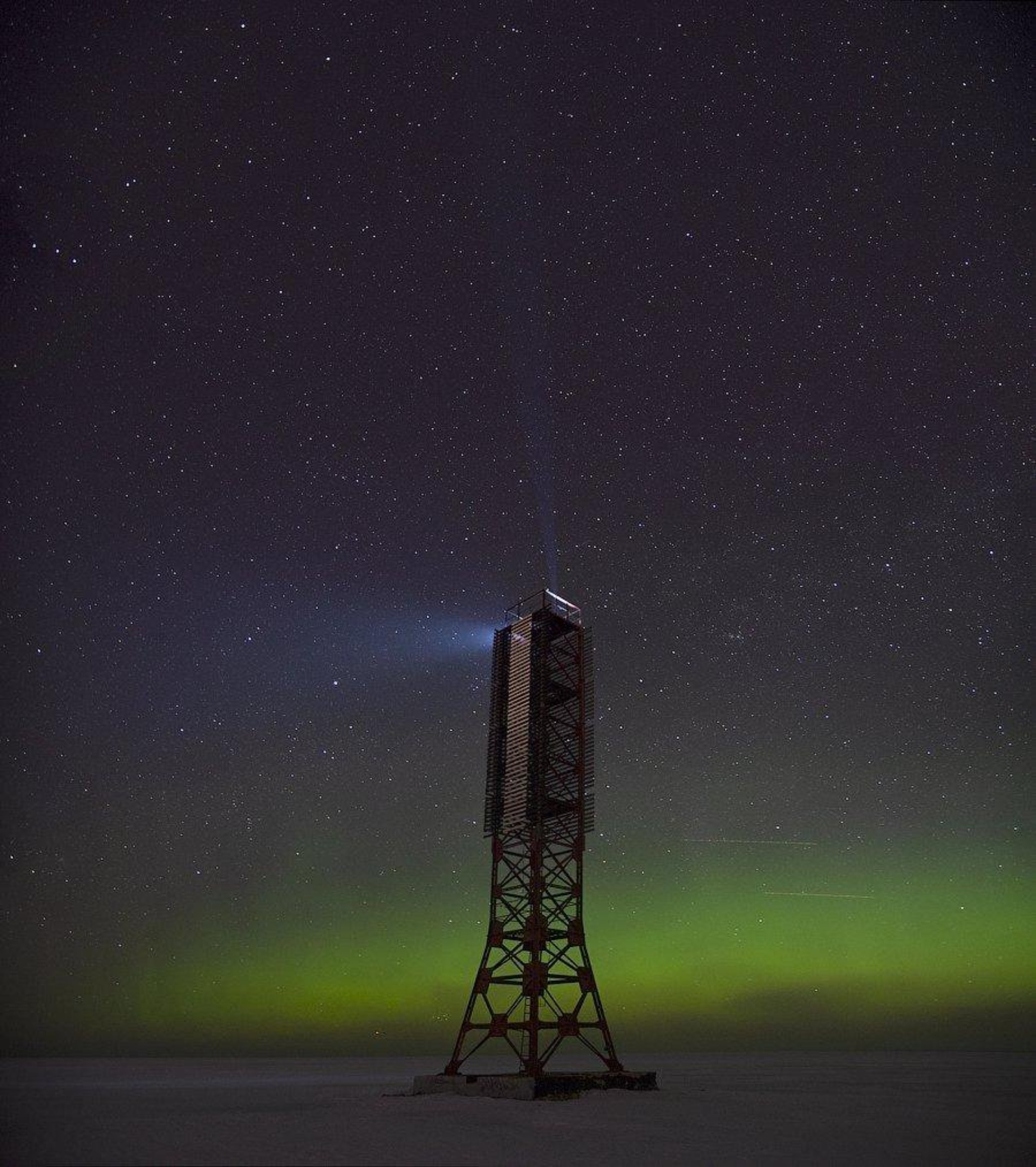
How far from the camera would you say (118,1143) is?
2181 centimetres

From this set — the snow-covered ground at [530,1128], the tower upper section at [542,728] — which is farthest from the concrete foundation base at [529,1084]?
the tower upper section at [542,728]

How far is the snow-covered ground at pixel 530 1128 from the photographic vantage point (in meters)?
19.2

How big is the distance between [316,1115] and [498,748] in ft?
46.5

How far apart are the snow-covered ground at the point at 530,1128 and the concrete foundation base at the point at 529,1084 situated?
15.9 inches

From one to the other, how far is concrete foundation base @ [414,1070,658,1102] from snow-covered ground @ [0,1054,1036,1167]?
0.40m

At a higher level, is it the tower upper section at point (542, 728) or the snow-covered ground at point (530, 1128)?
the tower upper section at point (542, 728)

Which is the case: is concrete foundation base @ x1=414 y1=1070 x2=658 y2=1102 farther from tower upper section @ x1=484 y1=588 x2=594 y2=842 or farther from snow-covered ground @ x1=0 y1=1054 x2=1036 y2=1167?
tower upper section @ x1=484 y1=588 x2=594 y2=842

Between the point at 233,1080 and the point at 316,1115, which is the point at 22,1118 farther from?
the point at 233,1080

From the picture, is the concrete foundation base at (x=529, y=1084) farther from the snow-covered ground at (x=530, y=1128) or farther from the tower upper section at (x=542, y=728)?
the tower upper section at (x=542, y=728)

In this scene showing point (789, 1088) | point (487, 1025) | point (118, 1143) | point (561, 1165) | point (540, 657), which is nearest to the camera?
point (561, 1165)

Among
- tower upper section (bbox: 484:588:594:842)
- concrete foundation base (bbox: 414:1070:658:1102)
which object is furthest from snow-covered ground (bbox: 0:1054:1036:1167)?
tower upper section (bbox: 484:588:594:842)

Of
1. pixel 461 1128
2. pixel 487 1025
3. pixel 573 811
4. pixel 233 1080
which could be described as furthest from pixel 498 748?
pixel 233 1080

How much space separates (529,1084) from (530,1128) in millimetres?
6442

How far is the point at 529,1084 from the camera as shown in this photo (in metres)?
28.7
